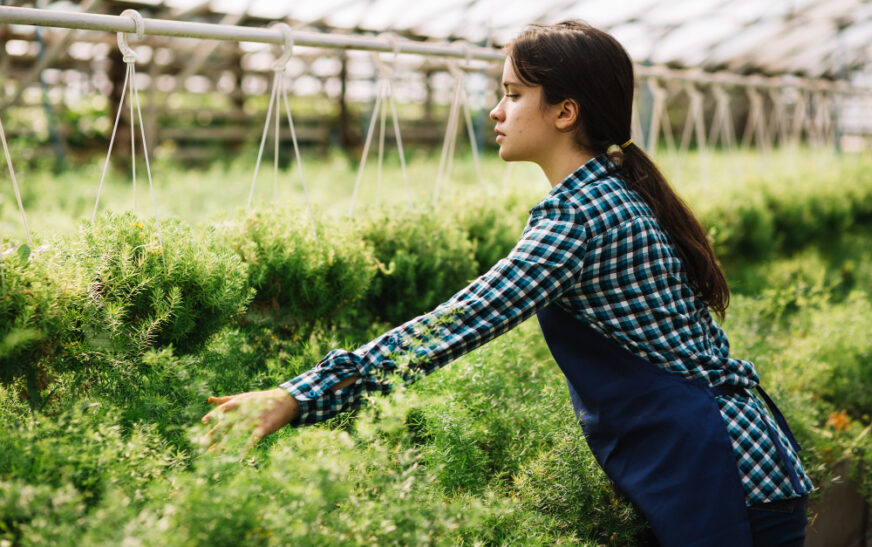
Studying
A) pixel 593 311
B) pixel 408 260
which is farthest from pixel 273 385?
pixel 593 311

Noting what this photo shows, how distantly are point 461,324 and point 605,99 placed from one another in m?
0.58

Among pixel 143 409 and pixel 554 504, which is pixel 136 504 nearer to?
pixel 143 409

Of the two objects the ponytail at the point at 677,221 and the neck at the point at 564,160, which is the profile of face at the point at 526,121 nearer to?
the neck at the point at 564,160

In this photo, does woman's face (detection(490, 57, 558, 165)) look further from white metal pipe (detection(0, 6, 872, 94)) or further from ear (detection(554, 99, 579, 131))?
white metal pipe (detection(0, 6, 872, 94))

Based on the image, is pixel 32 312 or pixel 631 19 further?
pixel 631 19

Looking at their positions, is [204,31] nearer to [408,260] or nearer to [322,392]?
[408,260]

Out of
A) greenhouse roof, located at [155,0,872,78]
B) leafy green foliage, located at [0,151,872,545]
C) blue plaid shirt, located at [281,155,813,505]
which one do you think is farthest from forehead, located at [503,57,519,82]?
greenhouse roof, located at [155,0,872,78]

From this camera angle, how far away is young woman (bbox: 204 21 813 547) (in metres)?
1.38

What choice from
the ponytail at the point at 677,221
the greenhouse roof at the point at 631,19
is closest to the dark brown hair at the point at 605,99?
the ponytail at the point at 677,221

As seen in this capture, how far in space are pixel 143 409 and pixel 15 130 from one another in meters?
7.85

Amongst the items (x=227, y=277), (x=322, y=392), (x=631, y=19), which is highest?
(x=631, y=19)

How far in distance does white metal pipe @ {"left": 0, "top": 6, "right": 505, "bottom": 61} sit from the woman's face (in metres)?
0.83

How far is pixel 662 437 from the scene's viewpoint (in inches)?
58.4

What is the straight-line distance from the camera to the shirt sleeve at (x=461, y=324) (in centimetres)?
132
